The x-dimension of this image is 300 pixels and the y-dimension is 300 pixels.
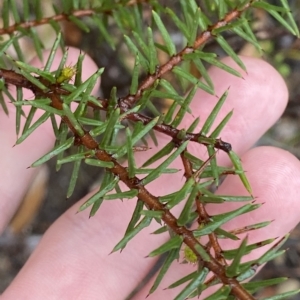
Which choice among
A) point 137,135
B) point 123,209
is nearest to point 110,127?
point 137,135

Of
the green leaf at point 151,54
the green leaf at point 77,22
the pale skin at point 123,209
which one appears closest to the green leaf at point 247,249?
the green leaf at point 151,54

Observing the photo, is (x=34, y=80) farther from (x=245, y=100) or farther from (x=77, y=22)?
(x=245, y=100)

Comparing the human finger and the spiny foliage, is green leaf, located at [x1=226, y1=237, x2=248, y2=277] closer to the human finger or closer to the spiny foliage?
the spiny foliage

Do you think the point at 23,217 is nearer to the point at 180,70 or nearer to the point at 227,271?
the point at 180,70

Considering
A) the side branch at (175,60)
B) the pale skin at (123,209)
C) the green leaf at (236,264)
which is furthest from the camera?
the pale skin at (123,209)

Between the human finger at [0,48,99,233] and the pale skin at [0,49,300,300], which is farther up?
the human finger at [0,48,99,233]

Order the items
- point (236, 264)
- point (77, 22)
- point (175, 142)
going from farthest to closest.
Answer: point (77, 22) → point (175, 142) → point (236, 264)

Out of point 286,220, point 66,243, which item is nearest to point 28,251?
point 66,243

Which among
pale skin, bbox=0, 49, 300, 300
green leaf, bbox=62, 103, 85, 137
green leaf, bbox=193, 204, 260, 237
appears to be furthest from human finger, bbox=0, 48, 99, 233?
green leaf, bbox=193, 204, 260, 237

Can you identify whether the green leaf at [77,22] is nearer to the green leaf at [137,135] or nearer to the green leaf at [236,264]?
the green leaf at [137,135]
